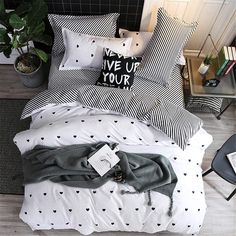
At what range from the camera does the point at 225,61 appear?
213 centimetres

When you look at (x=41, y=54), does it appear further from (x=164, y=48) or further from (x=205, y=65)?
(x=205, y=65)

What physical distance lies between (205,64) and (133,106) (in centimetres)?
80

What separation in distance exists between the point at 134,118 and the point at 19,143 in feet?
2.65

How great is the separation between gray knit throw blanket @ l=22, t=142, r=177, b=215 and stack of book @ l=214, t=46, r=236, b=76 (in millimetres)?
956

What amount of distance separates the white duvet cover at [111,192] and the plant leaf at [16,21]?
2.14 feet

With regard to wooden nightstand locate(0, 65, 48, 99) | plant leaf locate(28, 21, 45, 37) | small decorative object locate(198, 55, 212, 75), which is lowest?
wooden nightstand locate(0, 65, 48, 99)

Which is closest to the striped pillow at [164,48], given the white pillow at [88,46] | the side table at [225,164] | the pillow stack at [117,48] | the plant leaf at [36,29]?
the pillow stack at [117,48]

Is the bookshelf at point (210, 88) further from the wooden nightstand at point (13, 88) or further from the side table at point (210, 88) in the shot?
the wooden nightstand at point (13, 88)

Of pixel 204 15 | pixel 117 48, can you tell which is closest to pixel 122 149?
pixel 117 48

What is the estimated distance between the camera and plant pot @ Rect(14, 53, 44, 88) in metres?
2.36

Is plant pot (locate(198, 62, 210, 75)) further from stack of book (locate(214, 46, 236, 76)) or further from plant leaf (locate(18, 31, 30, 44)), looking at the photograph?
plant leaf (locate(18, 31, 30, 44))

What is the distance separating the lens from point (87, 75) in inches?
87.3

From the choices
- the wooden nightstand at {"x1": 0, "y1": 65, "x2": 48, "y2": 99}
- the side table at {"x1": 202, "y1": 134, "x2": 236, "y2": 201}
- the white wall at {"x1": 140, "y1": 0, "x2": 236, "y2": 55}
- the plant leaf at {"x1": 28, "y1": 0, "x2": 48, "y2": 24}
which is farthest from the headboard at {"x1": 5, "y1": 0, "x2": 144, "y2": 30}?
the side table at {"x1": 202, "y1": 134, "x2": 236, "y2": 201}

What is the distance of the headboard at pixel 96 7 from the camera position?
2.26 m
